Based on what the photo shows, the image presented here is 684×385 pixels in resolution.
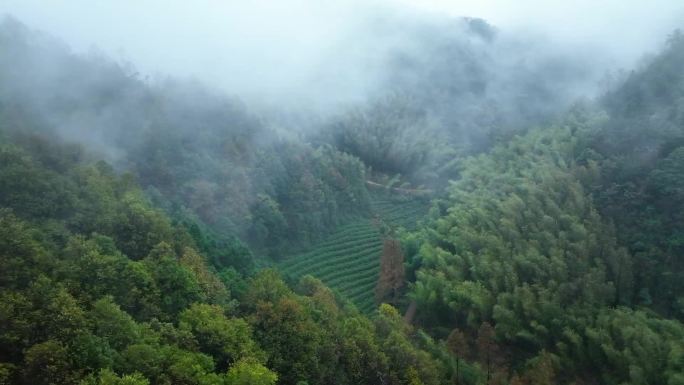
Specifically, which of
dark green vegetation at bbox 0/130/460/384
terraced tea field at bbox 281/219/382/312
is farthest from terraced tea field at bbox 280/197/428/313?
dark green vegetation at bbox 0/130/460/384

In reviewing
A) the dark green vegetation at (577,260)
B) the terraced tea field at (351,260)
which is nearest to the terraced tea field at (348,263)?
the terraced tea field at (351,260)

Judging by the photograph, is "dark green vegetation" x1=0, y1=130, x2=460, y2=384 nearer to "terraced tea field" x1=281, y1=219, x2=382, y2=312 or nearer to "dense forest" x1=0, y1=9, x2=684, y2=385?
"dense forest" x1=0, y1=9, x2=684, y2=385

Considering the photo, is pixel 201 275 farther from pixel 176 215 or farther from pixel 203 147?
pixel 203 147

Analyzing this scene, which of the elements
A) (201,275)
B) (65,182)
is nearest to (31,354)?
(201,275)

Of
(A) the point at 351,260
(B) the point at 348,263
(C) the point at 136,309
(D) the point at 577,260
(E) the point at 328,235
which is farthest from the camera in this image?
(E) the point at 328,235

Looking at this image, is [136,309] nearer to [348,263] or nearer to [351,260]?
[348,263]

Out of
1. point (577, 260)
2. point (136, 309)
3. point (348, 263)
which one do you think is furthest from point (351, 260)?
point (136, 309)
